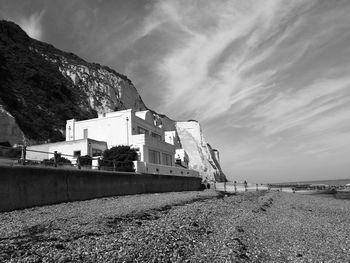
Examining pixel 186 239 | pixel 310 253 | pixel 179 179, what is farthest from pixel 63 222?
pixel 179 179

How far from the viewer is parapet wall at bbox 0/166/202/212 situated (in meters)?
11.9

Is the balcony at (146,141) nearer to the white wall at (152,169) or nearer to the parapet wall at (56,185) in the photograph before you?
the white wall at (152,169)

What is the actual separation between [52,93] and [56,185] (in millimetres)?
43195

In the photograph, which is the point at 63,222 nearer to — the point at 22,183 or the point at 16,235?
the point at 16,235

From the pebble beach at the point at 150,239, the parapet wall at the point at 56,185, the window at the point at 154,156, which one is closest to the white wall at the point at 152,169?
the window at the point at 154,156

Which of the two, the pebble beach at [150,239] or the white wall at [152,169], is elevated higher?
the white wall at [152,169]

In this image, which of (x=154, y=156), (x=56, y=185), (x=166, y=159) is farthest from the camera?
(x=166, y=159)

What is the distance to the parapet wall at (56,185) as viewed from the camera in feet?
39.1

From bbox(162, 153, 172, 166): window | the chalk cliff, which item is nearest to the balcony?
bbox(162, 153, 172, 166): window

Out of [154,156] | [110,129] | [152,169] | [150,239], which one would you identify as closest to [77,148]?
[110,129]

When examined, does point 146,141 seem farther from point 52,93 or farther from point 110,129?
point 52,93

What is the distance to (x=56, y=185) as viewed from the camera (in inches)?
563

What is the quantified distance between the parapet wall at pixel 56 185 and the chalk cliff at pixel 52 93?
20.8 meters

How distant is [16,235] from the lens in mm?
7984
